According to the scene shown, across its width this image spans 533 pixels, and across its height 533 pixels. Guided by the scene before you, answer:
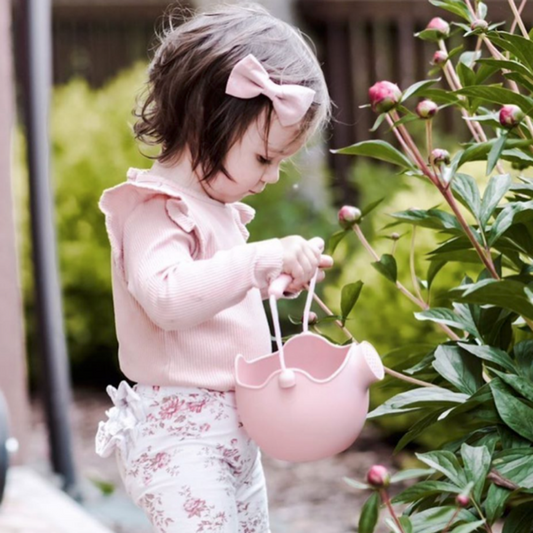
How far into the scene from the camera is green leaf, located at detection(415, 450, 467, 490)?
162 cm

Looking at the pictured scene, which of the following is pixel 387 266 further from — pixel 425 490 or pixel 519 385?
pixel 425 490

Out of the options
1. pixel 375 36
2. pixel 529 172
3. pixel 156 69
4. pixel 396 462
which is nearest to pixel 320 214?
pixel 375 36

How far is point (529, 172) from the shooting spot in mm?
3354

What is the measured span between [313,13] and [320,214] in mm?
1601

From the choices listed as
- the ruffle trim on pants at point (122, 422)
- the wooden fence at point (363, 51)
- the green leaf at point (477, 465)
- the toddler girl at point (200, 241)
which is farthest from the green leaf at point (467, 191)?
the wooden fence at point (363, 51)

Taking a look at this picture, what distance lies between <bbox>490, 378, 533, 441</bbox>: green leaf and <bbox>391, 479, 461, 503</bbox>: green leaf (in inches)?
5.6

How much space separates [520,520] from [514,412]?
6.9 inches

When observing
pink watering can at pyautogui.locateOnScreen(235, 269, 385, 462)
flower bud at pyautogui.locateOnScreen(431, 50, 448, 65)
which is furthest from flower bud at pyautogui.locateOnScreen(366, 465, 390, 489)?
flower bud at pyautogui.locateOnScreen(431, 50, 448, 65)

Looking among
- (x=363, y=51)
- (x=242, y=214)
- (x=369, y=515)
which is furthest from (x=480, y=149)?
(x=363, y=51)

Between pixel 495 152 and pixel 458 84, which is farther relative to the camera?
pixel 458 84

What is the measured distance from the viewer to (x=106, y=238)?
21.0ft

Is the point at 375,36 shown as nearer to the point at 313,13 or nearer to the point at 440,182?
the point at 313,13

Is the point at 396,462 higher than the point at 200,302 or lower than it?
lower

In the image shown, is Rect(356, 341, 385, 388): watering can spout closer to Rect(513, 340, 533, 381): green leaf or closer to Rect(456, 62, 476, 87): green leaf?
Rect(513, 340, 533, 381): green leaf
